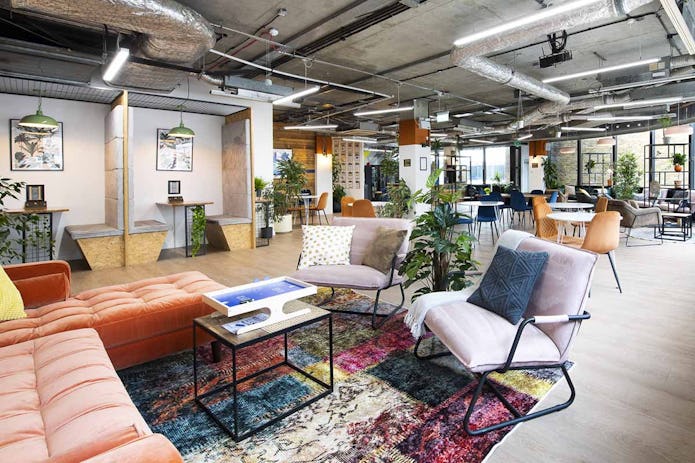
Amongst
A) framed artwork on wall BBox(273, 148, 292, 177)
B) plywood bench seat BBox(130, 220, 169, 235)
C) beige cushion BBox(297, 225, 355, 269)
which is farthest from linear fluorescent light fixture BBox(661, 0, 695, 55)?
framed artwork on wall BBox(273, 148, 292, 177)

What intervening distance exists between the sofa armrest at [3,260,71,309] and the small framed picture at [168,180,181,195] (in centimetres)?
509

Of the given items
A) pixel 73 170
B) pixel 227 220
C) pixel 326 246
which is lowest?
pixel 326 246

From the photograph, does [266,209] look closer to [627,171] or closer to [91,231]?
[91,231]

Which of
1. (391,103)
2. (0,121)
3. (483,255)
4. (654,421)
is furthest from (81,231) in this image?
(391,103)

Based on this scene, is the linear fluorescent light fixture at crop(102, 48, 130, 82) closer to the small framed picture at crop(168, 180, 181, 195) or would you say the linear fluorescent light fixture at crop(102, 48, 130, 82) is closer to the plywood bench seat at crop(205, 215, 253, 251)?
the small framed picture at crop(168, 180, 181, 195)

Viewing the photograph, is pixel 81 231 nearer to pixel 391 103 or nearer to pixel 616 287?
pixel 616 287

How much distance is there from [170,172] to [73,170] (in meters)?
1.62

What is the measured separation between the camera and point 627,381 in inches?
104

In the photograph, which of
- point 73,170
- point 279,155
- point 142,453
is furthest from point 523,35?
point 279,155

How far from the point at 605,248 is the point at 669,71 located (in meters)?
4.22

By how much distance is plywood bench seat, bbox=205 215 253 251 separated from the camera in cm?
759

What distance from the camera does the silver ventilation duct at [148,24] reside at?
3.68 meters

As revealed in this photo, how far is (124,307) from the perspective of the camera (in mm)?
2791

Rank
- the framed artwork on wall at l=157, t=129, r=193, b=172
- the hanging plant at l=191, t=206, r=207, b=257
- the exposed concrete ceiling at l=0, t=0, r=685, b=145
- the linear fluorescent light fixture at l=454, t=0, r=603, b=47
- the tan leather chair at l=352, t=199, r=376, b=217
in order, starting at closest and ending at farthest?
1. the linear fluorescent light fixture at l=454, t=0, r=603, b=47
2. the exposed concrete ceiling at l=0, t=0, r=685, b=145
3. the hanging plant at l=191, t=206, r=207, b=257
4. the tan leather chair at l=352, t=199, r=376, b=217
5. the framed artwork on wall at l=157, t=129, r=193, b=172
